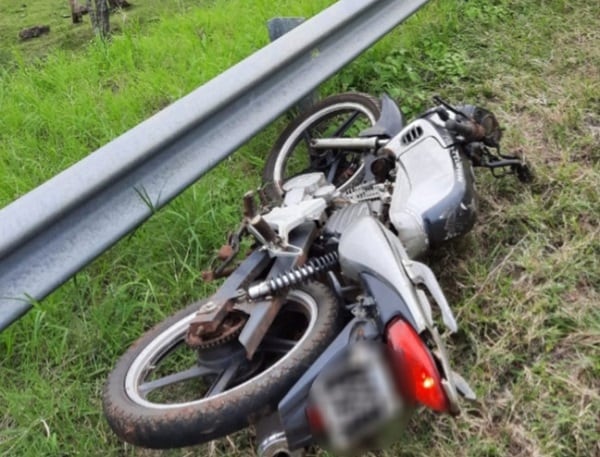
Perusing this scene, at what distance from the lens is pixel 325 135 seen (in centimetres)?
303

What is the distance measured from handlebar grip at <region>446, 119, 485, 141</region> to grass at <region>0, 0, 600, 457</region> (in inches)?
9.1

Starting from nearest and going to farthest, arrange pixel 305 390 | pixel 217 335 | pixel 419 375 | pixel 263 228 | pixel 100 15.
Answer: pixel 419 375 < pixel 305 390 < pixel 217 335 < pixel 263 228 < pixel 100 15

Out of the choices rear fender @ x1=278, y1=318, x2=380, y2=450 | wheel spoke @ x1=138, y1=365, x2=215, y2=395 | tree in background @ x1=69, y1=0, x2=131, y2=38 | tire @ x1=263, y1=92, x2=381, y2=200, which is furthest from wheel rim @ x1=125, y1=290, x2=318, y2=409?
tree in background @ x1=69, y1=0, x2=131, y2=38

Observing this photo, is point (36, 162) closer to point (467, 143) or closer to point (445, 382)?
point (467, 143)

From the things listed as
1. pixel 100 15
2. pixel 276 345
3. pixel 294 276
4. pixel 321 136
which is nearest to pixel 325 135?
pixel 321 136

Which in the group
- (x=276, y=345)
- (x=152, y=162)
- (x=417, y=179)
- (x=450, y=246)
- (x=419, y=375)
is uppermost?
(x=152, y=162)

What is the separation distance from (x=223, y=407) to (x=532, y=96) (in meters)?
1.99

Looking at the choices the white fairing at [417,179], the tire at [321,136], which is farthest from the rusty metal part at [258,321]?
the tire at [321,136]

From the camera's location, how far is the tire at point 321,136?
9.16 ft

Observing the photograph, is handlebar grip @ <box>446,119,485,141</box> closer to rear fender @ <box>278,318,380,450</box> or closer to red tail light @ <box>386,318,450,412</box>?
rear fender @ <box>278,318,380,450</box>

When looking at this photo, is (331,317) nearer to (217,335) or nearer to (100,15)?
(217,335)

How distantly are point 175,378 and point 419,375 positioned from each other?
80cm

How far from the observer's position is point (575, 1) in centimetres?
363

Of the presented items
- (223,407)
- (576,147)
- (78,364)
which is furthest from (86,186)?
(576,147)
